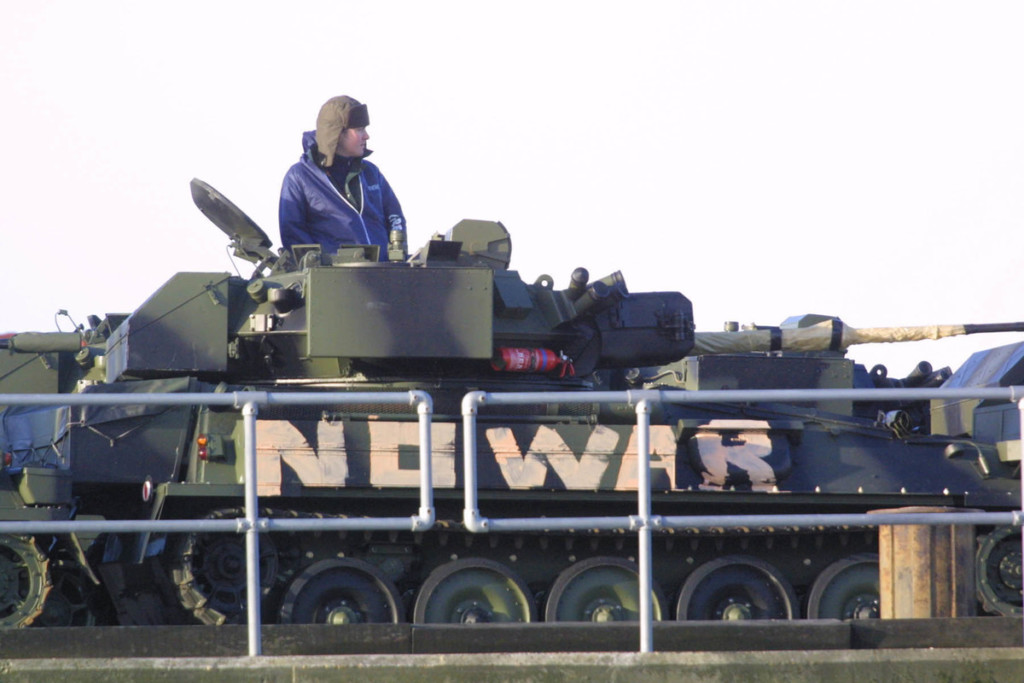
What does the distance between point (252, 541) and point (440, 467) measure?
4462mm

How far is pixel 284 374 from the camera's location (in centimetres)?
1170

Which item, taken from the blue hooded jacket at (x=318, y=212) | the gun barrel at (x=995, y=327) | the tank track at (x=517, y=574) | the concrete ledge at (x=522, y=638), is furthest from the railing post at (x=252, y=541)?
the gun barrel at (x=995, y=327)

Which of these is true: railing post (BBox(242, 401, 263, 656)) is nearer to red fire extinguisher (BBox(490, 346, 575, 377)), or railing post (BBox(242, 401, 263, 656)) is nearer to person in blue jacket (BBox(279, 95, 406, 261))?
red fire extinguisher (BBox(490, 346, 575, 377))

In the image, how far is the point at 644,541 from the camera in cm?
652

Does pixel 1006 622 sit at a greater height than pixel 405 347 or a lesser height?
lesser

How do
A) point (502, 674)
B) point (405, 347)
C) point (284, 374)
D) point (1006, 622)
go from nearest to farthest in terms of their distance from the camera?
point (502, 674) → point (1006, 622) → point (405, 347) → point (284, 374)

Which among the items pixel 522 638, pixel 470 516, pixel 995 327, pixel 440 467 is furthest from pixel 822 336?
pixel 470 516

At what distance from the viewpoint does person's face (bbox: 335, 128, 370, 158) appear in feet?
43.2

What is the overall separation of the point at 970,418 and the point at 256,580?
1133 cm

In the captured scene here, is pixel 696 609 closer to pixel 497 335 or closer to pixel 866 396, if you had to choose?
pixel 497 335

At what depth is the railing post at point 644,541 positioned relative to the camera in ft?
21.0

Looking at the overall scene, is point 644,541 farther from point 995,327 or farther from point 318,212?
point 995,327

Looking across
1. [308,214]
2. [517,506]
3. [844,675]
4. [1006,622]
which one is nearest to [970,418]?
[517,506]

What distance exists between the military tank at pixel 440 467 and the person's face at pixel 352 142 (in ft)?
4.17
